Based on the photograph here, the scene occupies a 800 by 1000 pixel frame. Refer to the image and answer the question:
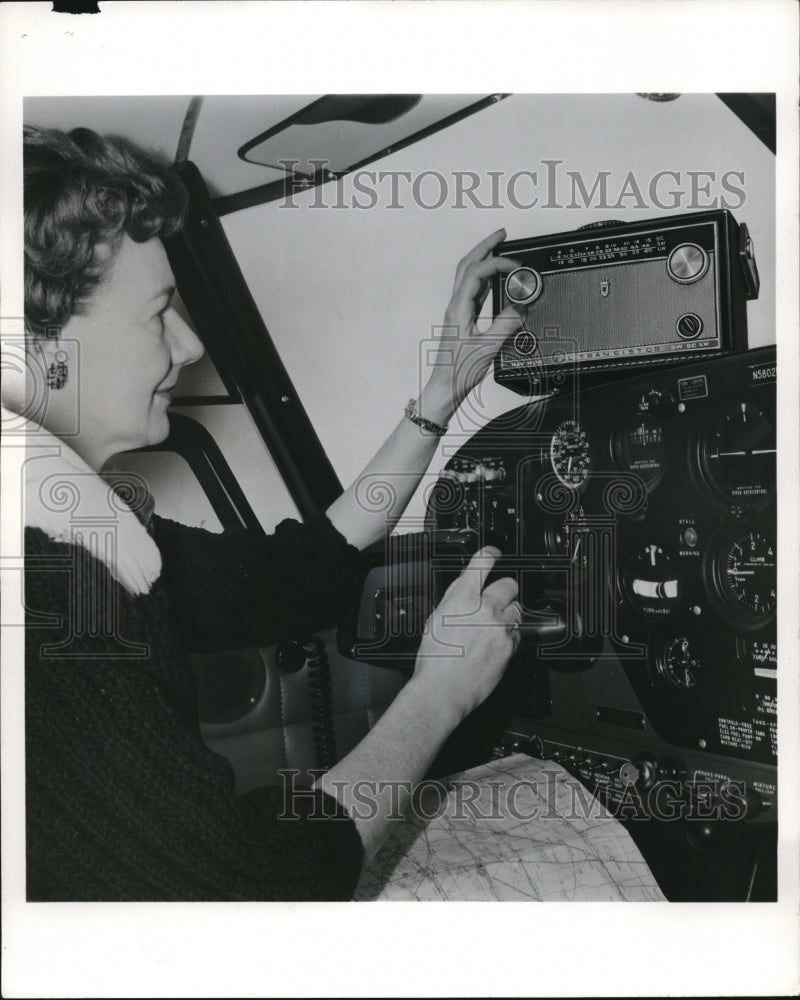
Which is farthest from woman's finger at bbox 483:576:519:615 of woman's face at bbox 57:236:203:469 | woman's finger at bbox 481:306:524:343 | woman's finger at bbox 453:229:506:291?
woman's face at bbox 57:236:203:469

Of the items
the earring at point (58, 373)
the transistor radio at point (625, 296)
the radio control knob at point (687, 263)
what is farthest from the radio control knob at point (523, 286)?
the earring at point (58, 373)

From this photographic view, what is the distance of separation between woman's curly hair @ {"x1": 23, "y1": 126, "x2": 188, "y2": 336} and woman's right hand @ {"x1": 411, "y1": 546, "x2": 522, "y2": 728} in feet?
2.96

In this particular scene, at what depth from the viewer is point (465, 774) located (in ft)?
5.23

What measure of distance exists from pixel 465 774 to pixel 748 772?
0.52m

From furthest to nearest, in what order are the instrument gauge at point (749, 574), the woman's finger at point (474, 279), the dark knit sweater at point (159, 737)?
the woman's finger at point (474, 279)
the instrument gauge at point (749, 574)
the dark knit sweater at point (159, 737)

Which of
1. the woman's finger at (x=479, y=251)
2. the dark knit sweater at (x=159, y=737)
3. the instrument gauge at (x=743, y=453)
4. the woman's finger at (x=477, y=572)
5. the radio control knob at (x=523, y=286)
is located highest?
the woman's finger at (x=479, y=251)

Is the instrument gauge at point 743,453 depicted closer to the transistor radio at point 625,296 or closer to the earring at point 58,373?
the transistor radio at point 625,296

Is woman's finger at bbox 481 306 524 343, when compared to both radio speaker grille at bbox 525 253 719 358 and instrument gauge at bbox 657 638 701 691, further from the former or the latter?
instrument gauge at bbox 657 638 701 691

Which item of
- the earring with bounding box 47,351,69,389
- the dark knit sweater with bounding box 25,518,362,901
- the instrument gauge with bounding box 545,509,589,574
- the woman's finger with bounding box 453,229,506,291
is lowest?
the dark knit sweater with bounding box 25,518,362,901

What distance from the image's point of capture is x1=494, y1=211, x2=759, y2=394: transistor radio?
1.43 m

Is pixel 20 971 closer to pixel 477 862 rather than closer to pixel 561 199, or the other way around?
pixel 477 862

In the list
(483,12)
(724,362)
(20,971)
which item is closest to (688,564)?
(724,362)

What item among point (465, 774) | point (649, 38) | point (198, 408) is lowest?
point (465, 774)

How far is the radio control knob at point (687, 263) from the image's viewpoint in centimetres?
143
